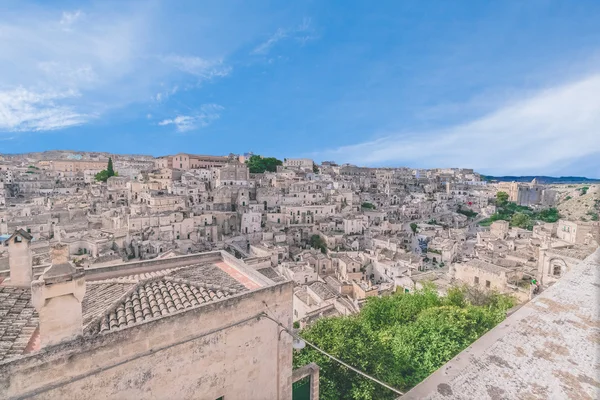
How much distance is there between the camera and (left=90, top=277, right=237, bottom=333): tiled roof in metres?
5.21

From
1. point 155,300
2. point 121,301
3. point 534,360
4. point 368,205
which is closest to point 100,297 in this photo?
point 121,301

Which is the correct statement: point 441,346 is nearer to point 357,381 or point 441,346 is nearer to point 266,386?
point 357,381

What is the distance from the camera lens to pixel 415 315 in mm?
15805

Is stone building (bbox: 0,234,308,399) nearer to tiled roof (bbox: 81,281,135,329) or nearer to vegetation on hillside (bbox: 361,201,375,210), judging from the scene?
tiled roof (bbox: 81,281,135,329)

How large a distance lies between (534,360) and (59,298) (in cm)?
633

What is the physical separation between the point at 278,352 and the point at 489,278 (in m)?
21.5

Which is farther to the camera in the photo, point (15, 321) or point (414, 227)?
point (414, 227)

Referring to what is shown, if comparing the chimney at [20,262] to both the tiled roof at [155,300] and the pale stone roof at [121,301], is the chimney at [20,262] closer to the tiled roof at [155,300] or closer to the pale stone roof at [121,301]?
the pale stone roof at [121,301]

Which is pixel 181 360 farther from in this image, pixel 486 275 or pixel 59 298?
pixel 486 275

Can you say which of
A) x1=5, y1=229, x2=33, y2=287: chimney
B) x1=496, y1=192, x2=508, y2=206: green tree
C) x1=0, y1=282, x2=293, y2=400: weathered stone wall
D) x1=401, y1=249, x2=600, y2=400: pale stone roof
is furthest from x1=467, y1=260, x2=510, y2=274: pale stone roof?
x1=496, y1=192, x2=508, y2=206: green tree

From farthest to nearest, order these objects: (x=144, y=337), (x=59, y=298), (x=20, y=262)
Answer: (x=20, y=262) → (x=144, y=337) → (x=59, y=298)

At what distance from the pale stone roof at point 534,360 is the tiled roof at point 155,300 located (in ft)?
13.3

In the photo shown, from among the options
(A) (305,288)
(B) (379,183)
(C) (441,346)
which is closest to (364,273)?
(A) (305,288)

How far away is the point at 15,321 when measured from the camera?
5.40 meters
